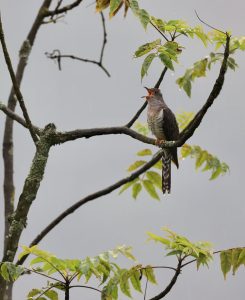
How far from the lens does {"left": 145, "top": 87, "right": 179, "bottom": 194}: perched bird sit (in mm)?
10719

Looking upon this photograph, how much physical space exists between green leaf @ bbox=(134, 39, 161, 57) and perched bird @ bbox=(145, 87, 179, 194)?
3802 millimetres

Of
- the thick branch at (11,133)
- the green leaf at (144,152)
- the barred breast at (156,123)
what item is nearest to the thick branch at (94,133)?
the thick branch at (11,133)

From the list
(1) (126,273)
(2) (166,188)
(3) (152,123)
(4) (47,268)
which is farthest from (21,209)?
(3) (152,123)

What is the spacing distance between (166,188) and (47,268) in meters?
4.59

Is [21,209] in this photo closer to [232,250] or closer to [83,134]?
[83,134]

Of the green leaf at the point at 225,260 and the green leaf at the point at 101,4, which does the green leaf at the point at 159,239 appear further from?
the green leaf at the point at 101,4

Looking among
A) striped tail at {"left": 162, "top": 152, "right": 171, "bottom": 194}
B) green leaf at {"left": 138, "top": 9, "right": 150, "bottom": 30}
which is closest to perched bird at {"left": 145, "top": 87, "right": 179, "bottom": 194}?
striped tail at {"left": 162, "top": 152, "right": 171, "bottom": 194}

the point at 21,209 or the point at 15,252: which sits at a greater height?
the point at 21,209

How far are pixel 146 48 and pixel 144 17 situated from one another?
14.2 inches

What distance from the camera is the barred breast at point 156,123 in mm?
11555

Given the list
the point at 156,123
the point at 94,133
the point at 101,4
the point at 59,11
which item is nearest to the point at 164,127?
the point at 156,123

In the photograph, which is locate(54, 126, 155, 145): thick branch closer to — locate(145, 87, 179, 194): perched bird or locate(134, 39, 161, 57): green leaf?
locate(134, 39, 161, 57): green leaf

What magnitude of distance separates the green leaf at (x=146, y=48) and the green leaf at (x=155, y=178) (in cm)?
296

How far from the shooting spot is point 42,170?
23.5 ft
